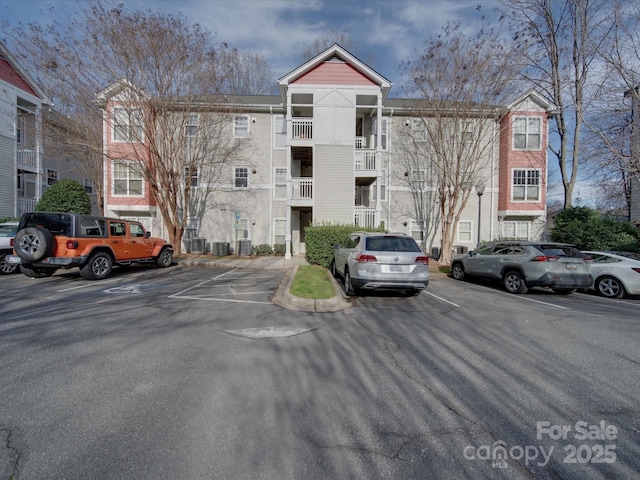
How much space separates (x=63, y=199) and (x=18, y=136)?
6891 millimetres

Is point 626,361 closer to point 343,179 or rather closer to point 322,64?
point 343,179

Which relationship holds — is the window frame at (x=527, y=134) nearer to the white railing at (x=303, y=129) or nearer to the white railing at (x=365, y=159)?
the white railing at (x=365, y=159)

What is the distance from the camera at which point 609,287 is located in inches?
386

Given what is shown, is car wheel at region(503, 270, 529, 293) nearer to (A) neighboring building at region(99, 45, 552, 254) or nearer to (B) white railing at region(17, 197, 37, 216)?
(A) neighboring building at region(99, 45, 552, 254)

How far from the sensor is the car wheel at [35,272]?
948cm

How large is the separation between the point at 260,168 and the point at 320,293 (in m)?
13.3

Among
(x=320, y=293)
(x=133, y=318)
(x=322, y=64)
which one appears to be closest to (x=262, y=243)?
(x=322, y=64)

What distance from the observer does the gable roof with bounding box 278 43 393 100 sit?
647 inches

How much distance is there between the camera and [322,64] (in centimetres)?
1689

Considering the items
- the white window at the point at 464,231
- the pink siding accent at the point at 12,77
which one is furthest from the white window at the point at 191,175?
the white window at the point at 464,231

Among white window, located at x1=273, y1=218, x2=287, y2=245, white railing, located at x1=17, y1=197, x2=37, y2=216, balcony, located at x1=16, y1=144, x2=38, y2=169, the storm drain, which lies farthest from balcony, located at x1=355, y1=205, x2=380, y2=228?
balcony, located at x1=16, y1=144, x2=38, y2=169

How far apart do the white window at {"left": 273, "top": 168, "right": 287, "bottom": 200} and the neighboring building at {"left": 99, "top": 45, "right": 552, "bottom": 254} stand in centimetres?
6

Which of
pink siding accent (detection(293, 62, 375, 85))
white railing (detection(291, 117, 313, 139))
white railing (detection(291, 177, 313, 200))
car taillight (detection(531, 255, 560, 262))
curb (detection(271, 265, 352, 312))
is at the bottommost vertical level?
curb (detection(271, 265, 352, 312))

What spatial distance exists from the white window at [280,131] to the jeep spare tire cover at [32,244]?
508 inches
